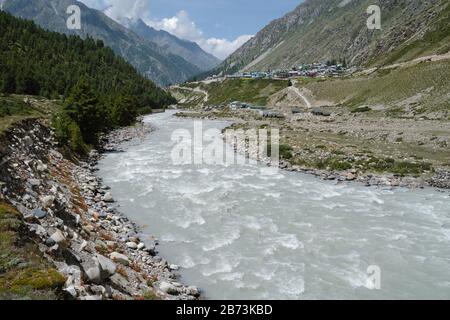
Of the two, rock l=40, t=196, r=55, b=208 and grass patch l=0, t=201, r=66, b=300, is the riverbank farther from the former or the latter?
grass patch l=0, t=201, r=66, b=300

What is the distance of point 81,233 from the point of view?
21.0 m

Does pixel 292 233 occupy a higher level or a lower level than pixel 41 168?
lower

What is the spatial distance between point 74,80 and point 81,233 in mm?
118502

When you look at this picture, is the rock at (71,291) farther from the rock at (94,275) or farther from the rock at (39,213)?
the rock at (39,213)

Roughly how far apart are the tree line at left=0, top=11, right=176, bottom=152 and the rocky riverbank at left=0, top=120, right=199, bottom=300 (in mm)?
15248

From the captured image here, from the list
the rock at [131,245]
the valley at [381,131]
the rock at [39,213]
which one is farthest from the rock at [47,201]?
the valley at [381,131]

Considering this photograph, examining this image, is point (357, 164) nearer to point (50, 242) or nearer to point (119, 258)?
point (119, 258)

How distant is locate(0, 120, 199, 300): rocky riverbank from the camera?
1543 centimetres

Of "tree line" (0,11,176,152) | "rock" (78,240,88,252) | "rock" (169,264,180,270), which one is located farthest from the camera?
"tree line" (0,11,176,152)

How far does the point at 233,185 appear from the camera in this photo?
36.1 meters

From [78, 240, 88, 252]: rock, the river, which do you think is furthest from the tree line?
[78, 240, 88, 252]: rock

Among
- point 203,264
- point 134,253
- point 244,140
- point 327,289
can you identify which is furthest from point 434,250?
point 244,140

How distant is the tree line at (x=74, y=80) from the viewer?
52.4 meters

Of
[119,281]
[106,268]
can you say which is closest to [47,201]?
[106,268]
